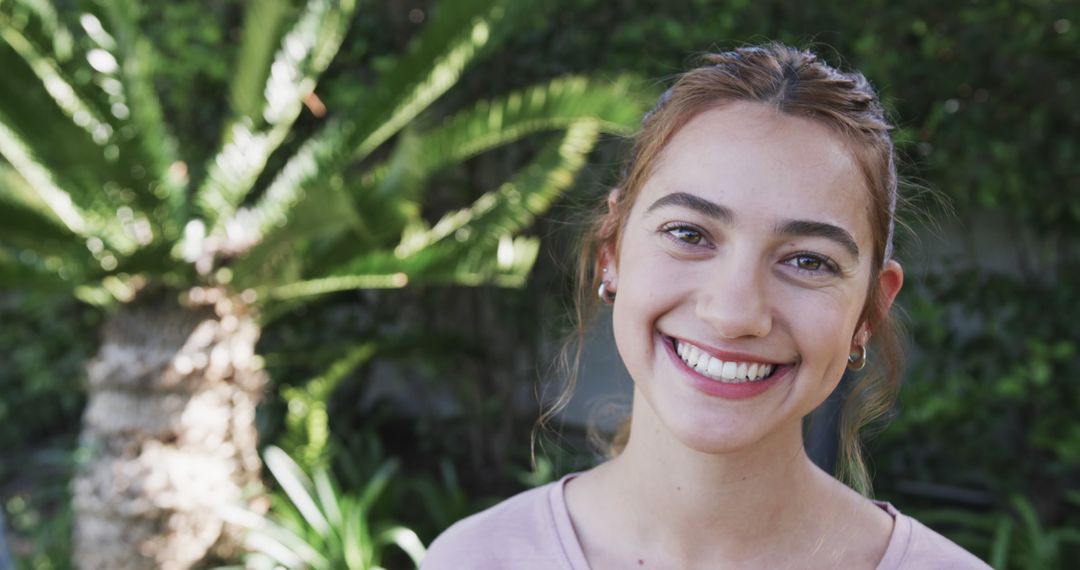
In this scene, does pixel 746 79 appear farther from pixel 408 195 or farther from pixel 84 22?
pixel 84 22

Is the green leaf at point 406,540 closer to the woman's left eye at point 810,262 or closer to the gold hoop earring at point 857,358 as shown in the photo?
the gold hoop earring at point 857,358

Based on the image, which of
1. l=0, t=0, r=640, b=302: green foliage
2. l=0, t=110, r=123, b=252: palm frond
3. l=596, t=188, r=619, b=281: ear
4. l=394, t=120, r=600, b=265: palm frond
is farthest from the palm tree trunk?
l=596, t=188, r=619, b=281: ear

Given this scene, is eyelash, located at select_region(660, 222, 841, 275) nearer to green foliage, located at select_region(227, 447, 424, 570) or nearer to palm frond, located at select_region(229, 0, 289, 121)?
green foliage, located at select_region(227, 447, 424, 570)

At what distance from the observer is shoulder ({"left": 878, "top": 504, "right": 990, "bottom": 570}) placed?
4.33 feet

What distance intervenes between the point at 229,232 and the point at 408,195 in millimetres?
846

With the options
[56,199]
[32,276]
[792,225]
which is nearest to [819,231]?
[792,225]

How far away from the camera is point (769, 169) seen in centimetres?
121

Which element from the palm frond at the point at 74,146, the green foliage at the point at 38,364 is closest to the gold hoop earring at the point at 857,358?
the palm frond at the point at 74,146

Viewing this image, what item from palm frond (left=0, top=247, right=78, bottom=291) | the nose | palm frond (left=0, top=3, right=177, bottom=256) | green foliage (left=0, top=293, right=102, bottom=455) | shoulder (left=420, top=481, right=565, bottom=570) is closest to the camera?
the nose

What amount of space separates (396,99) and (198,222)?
912 millimetres

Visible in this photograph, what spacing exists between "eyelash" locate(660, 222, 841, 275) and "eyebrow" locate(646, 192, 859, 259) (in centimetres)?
2

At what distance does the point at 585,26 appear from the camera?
489cm

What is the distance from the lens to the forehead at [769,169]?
47.1 inches

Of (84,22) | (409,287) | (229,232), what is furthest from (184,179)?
(409,287)
